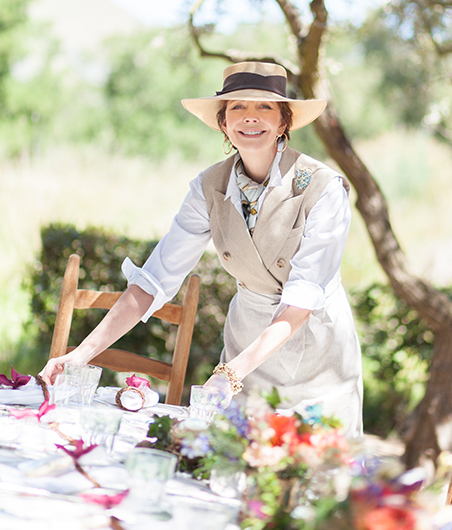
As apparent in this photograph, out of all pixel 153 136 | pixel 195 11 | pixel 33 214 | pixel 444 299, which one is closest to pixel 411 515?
pixel 444 299

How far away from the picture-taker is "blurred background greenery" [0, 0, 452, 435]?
3.83m

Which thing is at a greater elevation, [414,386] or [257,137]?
[257,137]

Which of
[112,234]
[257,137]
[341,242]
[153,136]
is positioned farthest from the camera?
[153,136]

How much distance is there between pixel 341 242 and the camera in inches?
60.6

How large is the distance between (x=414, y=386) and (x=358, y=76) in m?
14.9

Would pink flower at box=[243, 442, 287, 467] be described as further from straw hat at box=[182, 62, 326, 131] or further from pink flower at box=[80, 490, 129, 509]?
straw hat at box=[182, 62, 326, 131]

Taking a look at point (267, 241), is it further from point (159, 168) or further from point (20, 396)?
point (159, 168)

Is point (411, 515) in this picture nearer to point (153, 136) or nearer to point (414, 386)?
point (414, 386)

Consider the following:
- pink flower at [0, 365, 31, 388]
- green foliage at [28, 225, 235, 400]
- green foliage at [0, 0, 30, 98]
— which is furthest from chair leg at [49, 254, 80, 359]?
green foliage at [0, 0, 30, 98]

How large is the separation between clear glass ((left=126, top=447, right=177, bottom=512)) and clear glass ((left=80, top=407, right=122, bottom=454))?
157 mm

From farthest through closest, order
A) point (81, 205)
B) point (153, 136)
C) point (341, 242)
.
Answer: point (153, 136) → point (81, 205) → point (341, 242)

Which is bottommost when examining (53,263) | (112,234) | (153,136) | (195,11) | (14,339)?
(14,339)

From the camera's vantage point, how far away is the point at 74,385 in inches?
50.8

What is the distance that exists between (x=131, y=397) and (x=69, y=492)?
0.54m
